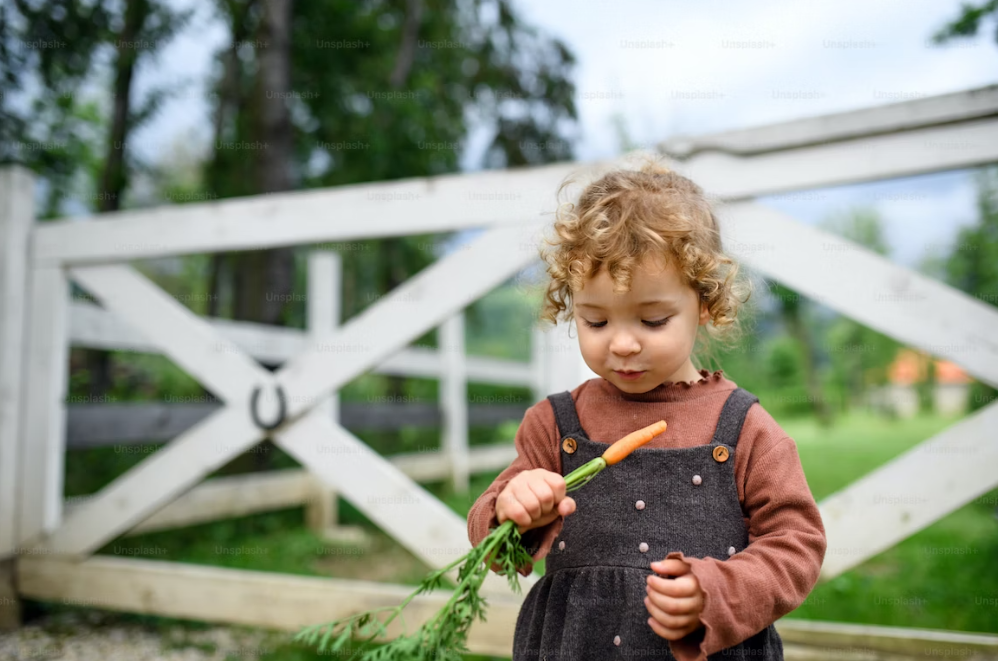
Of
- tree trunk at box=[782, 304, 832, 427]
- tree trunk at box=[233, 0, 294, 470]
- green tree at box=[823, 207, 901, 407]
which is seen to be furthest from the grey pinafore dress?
green tree at box=[823, 207, 901, 407]

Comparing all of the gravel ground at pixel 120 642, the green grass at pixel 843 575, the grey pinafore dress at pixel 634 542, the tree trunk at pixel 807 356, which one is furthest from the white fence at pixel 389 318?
the tree trunk at pixel 807 356

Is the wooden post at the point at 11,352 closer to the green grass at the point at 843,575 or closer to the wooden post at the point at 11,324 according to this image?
the wooden post at the point at 11,324

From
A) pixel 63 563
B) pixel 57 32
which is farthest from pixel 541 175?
pixel 57 32

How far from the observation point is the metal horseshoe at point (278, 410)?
2725mm

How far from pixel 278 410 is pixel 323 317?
2.21 metres

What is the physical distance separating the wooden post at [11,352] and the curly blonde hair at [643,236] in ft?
9.05

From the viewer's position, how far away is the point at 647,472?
1438 millimetres

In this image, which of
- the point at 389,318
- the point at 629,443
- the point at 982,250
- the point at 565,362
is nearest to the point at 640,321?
the point at 629,443

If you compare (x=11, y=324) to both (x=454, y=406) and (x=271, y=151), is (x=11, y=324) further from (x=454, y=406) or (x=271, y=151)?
(x=454, y=406)

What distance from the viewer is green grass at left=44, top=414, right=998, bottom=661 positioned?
3086 millimetres

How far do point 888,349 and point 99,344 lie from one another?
12831 millimetres

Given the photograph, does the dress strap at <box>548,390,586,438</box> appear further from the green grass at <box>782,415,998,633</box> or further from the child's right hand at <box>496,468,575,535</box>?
the green grass at <box>782,415,998,633</box>

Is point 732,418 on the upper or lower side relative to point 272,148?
lower

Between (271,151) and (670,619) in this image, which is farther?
(271,151)
